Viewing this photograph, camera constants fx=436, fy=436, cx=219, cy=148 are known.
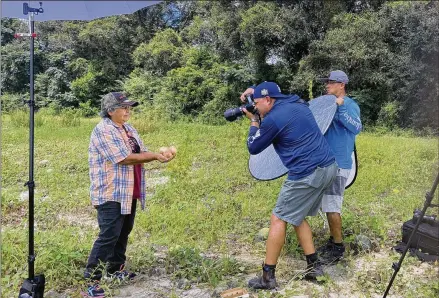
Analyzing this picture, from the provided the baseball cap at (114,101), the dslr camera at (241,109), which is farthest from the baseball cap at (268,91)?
the baseball cap at (114,101)

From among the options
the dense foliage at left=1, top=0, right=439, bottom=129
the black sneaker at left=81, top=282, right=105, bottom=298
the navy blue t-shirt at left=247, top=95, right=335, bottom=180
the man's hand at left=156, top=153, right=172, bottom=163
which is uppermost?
the dense foliage at left=1, top=0, right=439, bottom=129

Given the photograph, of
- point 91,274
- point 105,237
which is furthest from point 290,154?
point 91,274

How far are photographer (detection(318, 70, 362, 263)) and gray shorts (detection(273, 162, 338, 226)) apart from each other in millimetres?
427

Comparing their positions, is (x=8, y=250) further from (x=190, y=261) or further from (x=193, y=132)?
(x=193, y=132)

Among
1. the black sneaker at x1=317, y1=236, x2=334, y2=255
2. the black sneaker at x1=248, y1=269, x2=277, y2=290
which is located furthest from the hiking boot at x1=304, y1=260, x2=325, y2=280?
the black sneaker at x1=317, y1=236, x2=334, y2=255

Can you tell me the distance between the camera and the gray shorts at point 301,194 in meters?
2.76

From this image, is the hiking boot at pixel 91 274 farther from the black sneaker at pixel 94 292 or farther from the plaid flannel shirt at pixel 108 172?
the plaid flannel shirt at pixel 108 172

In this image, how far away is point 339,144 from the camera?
128 inches

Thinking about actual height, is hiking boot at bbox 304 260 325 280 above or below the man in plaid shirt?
below

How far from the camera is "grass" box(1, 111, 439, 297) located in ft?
10.1

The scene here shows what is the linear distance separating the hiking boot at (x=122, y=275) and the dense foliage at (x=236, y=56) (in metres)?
10.8

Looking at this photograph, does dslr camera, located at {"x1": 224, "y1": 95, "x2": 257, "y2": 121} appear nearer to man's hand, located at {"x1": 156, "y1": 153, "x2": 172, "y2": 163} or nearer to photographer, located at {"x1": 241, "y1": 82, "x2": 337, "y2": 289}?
photographer, located at {"x1": 241, "y1": 82, "x2": 337, "y2": 289}

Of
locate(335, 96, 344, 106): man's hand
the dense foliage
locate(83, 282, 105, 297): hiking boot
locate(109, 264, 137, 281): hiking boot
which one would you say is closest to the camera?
locate(83, 282, 105, 297): hiking boot

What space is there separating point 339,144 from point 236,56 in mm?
14793
